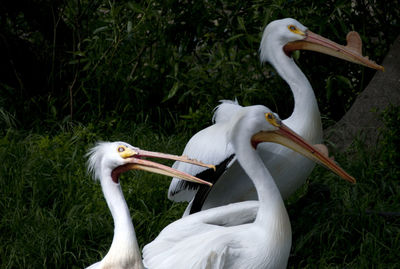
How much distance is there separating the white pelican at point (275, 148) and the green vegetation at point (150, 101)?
0.36 metres

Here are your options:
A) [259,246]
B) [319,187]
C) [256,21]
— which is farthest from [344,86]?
[259,246]

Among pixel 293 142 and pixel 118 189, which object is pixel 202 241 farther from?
pixel 293 142

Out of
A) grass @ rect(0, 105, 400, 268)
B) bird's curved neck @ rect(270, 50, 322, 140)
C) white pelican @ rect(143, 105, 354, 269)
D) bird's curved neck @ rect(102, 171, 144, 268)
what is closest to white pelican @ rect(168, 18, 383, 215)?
bird's curved neck @ rect(270, 50, 322, 140)

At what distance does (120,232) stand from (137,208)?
1447 millimetres

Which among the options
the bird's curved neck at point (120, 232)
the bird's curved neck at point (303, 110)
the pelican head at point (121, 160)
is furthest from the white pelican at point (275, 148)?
the bird's curved neck at point (120, 232)

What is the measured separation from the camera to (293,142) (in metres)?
3.66

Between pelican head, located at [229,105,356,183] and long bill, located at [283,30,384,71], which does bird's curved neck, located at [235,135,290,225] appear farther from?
long bill, located at [283,30,384,71]

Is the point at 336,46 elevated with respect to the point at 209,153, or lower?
elevated

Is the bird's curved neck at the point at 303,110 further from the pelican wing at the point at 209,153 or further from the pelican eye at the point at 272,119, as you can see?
the pelican eye at the point at 272,119

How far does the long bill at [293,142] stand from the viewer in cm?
363

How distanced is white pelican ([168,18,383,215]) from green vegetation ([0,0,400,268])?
1.18ft

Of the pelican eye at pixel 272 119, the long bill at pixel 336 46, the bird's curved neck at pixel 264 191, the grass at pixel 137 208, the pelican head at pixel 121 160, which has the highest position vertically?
the long bill at pixel 336 46

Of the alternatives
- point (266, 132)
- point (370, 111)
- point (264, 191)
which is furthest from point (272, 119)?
point (370, 111)

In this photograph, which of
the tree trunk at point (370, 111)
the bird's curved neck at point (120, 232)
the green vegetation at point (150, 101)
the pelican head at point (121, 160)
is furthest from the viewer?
the tree trunk at point (370, 111)
